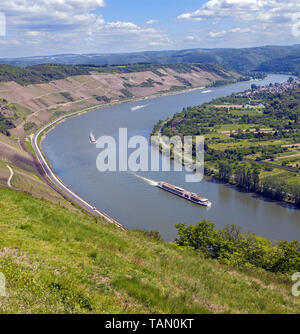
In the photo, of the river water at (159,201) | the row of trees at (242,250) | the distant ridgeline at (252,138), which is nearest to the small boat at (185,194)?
the river water at (159,201)

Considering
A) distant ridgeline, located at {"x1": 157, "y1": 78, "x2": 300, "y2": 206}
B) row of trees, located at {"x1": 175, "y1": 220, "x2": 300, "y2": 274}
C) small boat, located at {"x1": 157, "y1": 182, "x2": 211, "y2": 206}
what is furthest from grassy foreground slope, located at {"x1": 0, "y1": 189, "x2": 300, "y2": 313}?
distant ridgeline, located at {"x1": 157, "y1": 78, "x2": 300, "y2": 206}

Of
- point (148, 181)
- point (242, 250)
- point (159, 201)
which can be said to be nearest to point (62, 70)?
point (148, 181)

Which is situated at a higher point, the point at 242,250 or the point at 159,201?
the point at 242,250

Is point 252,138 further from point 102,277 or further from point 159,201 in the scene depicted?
point 102,277

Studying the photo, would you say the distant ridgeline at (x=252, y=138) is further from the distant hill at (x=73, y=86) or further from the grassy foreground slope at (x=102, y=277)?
the distant hill at (x=73, y=86)

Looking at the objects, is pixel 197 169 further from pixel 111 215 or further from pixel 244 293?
pixel 244 293

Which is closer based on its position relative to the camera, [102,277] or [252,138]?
[102,277]
